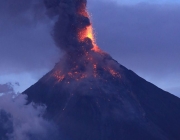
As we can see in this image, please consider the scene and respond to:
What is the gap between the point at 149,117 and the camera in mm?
104188

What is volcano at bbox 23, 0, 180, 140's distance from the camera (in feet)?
330

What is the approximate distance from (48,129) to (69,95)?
6386mm

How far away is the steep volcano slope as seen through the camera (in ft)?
330

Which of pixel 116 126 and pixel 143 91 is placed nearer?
pixel 116 126

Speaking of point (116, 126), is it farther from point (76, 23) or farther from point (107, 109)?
point (76, 23)

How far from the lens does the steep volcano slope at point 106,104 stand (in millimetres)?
100500

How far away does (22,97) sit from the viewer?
107375mm

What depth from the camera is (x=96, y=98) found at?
104188 millimetres

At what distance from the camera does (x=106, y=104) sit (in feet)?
341

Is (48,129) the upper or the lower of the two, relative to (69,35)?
lower

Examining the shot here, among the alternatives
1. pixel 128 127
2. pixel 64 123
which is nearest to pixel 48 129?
pixel 64 123

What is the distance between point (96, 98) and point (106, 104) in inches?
53.4

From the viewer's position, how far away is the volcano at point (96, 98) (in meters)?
101

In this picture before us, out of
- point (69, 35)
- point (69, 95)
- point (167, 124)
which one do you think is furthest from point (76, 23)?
point (167, 124)
